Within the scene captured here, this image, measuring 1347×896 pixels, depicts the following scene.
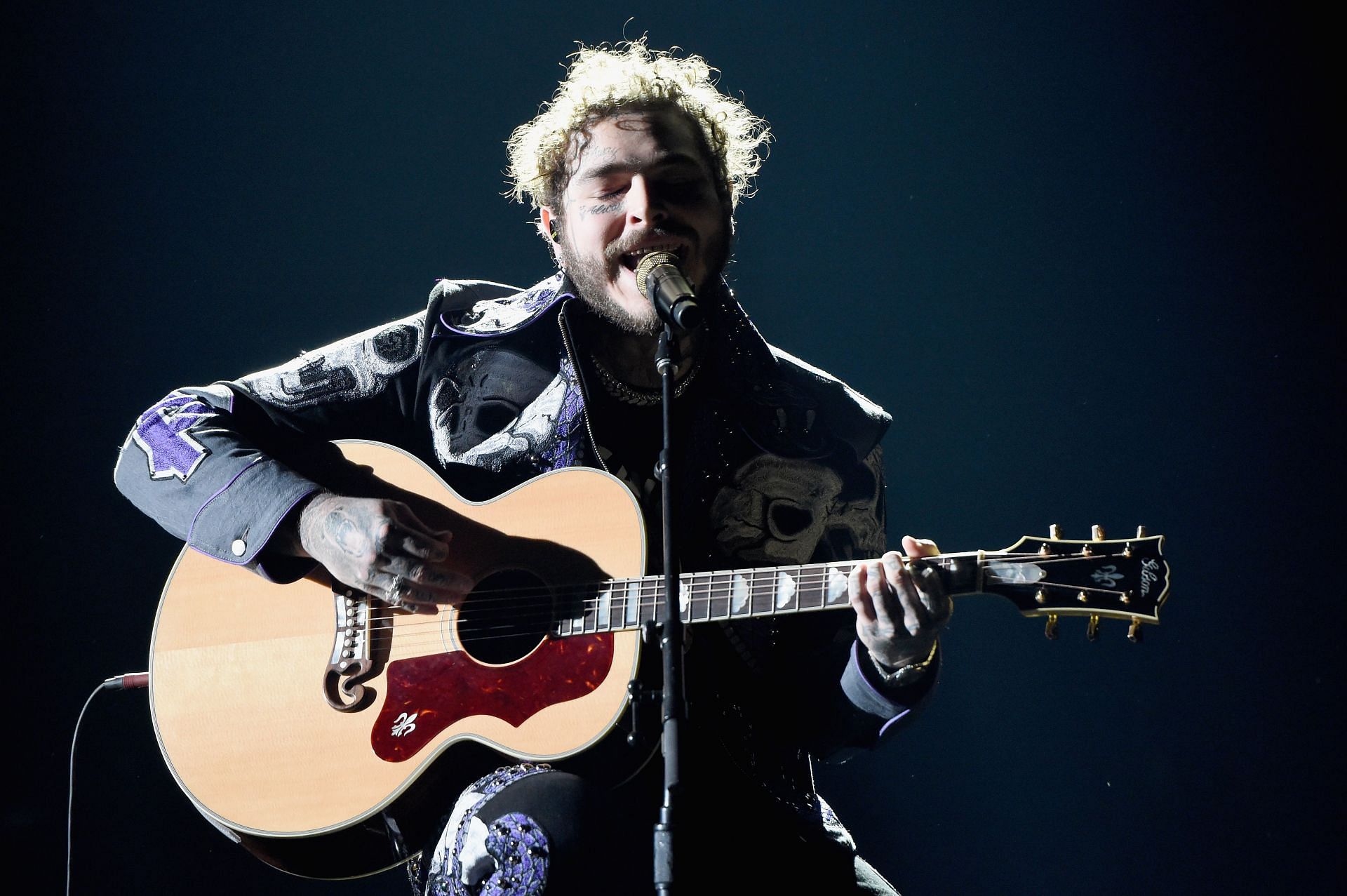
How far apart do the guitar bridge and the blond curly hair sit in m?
1.20

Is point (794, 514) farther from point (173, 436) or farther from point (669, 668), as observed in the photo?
point (173, 436)

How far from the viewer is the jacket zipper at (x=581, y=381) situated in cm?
235

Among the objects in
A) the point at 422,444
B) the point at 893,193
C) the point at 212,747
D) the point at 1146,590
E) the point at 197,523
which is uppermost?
the point at 893,193

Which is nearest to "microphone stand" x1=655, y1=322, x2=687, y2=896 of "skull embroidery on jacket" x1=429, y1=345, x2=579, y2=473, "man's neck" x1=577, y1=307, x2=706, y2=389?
"skull embroidery on jacket" x1=429, y1=345, x2=579, y2=473

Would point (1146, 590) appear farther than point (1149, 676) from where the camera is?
No

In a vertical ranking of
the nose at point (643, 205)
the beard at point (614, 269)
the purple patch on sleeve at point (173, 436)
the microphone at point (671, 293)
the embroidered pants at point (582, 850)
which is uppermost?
the nose at point (643, 205)

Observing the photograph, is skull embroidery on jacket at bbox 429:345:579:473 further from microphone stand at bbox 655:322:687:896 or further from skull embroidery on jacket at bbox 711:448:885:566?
microphone stand at bbox 655:322:687:896

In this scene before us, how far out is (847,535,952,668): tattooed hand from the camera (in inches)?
71.8

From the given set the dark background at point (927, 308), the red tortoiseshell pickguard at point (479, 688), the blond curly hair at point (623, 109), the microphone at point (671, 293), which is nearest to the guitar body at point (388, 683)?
the red tortoiseshell pickguard at point (479, 688)

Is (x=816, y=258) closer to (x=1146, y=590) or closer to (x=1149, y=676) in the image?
(x=1149, y=676)

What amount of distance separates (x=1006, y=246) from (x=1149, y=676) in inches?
57.3

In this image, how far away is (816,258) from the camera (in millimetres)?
3430

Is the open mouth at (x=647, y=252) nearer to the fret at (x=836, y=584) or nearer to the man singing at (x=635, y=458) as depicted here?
the man singing at (x=635, y=458)

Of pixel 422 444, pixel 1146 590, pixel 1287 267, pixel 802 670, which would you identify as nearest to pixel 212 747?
pixel 422 444
